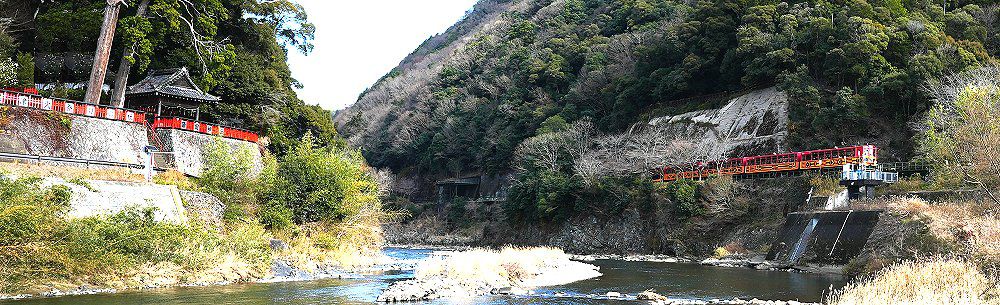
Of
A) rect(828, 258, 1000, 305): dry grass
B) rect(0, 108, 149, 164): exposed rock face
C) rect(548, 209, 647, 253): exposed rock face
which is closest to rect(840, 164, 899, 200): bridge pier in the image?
rect(548, 209, 647, 253): exposed rock face

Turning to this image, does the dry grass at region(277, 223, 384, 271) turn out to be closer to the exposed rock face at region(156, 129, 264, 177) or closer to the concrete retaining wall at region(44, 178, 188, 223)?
the exposed rock face at region(156, 129, 264, 177)

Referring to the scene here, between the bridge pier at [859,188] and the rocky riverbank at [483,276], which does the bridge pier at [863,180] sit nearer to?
the bridge pier at [859,188]

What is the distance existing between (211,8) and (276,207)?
12.4 meters

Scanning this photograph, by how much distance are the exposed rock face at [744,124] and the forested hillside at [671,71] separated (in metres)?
1.16

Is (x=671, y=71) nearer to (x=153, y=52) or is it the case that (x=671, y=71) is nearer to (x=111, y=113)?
(x=153, y=52)

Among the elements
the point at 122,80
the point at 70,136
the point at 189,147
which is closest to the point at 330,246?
the point at 189,147

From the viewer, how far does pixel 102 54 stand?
37.2 m

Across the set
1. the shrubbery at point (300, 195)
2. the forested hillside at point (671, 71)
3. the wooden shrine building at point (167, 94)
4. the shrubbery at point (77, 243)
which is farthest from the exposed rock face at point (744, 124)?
the shrubbery at point (77, 243)

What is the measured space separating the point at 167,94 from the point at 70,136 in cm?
607

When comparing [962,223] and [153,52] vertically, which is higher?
[153,52]

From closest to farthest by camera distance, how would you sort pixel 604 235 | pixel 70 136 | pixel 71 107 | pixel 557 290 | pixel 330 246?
1. pixel 557 290
2. pixel 70 136
3. pixel 71 107
4. pixel 330 246
5. pixel 604 235

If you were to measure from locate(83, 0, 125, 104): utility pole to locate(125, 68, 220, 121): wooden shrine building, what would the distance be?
180cm

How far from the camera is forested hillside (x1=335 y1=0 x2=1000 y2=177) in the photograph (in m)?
50.5

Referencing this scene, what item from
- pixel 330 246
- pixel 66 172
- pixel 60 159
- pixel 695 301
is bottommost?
pixel 695 301
